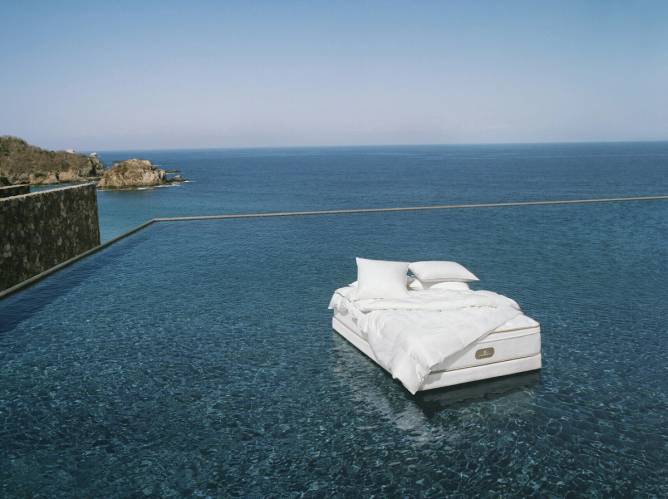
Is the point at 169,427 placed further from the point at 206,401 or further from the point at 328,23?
the point at 328,23

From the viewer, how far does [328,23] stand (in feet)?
88.8

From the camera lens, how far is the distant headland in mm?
63062

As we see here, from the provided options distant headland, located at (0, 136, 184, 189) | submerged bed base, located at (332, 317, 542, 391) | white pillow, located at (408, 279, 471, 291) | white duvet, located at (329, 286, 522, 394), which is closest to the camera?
white duvet, located at (329, 286, 522, 394)

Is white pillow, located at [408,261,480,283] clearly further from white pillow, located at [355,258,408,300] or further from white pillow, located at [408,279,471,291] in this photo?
white pillow, located at [355,258,408,300]

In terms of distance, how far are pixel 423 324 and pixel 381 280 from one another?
1254mm

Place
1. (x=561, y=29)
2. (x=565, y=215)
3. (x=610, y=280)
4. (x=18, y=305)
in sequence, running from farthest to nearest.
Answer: (x=561, y=29) → (x=565, y=215) → (x=610, y=280) → (x=18, y=305)

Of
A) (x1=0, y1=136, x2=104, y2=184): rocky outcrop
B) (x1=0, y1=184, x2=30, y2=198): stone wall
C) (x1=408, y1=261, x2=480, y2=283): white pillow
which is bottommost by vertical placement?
(x1=408, y1=261, x2=480, y2=283): white pillow

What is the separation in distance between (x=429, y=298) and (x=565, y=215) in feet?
46.6

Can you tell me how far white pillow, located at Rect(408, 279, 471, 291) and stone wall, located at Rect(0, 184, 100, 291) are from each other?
23.0 ft

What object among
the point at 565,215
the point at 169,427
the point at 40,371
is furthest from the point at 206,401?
the point at 565,215

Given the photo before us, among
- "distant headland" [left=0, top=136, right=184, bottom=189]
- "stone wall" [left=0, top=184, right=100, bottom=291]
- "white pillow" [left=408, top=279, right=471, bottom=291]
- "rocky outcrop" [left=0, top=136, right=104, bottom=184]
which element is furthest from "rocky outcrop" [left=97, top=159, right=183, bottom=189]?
"white pillow" [left=408, top=279, right=471, bottom=291]

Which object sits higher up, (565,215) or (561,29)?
(561,29)

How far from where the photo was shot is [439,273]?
6711 mm

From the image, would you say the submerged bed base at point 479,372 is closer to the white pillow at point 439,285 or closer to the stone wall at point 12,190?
the white pillow at point 439,285
